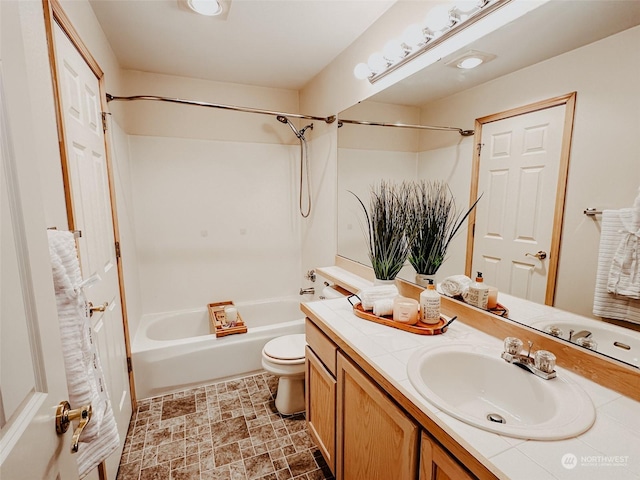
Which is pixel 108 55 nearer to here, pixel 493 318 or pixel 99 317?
pixel 99 317

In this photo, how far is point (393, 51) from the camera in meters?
1.67

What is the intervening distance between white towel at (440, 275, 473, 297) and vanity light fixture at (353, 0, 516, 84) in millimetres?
927

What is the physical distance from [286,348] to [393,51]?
1.92m

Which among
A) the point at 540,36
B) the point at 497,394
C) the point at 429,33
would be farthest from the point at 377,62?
the point at 497,394

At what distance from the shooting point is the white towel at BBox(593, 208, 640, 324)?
89cm

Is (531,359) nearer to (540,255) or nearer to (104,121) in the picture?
(540,255)

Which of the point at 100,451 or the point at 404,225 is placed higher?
the point at 404,225

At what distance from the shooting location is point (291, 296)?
3.37 metres

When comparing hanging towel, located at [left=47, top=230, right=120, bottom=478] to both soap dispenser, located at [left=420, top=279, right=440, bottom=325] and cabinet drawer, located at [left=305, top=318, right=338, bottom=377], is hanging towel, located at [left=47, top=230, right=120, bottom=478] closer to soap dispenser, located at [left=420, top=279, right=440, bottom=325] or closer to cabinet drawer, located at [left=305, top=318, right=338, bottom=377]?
cabinet drawer, located at [left=305, top=318, right=338, bottom=377]

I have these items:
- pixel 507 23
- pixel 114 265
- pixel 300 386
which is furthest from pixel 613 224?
pixel 114 265

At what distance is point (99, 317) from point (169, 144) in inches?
70.0

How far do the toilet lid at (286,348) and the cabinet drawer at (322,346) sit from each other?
426 mm

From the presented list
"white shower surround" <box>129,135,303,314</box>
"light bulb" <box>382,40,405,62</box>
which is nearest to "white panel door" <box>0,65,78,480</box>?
"light bulb" <box>382,40,405,62</box>

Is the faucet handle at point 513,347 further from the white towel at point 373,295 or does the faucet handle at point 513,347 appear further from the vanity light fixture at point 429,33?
the vanity light fixture at point 429,33
